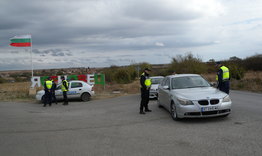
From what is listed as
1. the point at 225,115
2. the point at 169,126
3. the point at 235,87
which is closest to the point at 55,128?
the point at 169,126

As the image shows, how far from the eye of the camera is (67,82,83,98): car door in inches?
651

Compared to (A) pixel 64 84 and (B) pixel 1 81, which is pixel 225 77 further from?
(B) pixel 1 81

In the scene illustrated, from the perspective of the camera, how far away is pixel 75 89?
16.7 m

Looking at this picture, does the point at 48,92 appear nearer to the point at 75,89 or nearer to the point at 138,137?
the point at 75,89

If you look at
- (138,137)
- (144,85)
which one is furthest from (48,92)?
(138,137)

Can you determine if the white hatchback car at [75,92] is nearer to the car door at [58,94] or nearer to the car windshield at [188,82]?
the car door at [58,94]

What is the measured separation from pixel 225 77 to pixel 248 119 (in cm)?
340

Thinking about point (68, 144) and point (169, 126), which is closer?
point (68, 144)

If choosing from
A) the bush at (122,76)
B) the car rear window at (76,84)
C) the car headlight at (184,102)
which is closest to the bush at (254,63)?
the bush at (122,76)

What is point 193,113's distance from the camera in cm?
755

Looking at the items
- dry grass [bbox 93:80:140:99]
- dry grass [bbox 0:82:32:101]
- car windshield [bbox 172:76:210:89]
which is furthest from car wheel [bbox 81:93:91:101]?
Result: car windshield [bbox 172:76:210:89]

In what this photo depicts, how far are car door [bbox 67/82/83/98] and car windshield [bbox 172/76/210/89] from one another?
883cm

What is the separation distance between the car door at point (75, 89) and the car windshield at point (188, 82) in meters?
8.83

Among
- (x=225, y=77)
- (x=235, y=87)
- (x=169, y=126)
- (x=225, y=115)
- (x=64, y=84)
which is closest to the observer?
(x=169, y=126)
